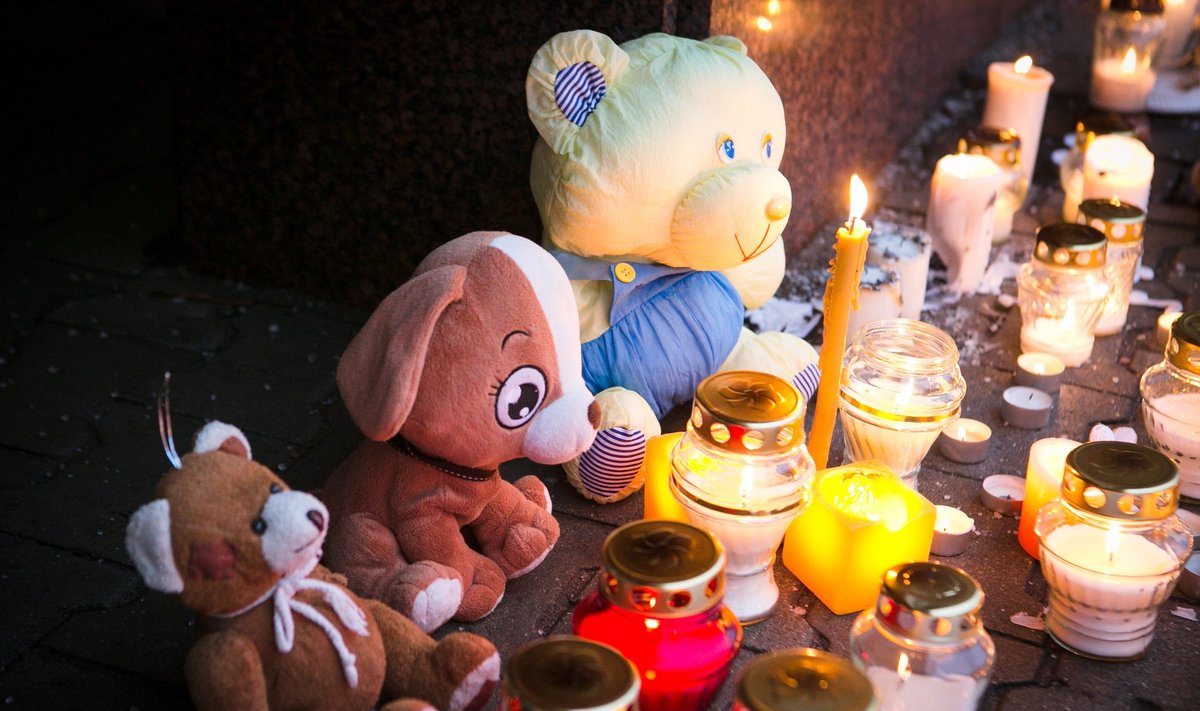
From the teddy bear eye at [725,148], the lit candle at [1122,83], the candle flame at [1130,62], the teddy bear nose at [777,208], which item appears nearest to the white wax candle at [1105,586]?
the teddy bear nose at [777,208]

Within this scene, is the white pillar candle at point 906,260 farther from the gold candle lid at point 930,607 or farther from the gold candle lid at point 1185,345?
the gold candle lid at point 930,607

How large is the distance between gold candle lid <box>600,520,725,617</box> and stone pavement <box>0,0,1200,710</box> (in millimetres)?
337

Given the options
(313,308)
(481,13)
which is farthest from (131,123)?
(481,13)

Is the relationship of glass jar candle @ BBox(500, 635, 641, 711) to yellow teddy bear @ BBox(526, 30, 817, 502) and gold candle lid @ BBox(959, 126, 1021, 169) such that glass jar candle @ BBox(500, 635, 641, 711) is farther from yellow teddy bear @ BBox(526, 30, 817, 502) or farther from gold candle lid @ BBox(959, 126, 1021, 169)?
gold candle lid @ BBox(959, 126, 1021, 169)

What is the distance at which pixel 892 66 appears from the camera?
3621mm

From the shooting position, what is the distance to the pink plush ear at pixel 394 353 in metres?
1.65

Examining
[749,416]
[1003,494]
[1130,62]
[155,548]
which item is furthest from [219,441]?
[1130,62]

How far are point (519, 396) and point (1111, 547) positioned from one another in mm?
895

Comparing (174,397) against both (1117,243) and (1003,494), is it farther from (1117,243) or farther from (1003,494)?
(1117,243)

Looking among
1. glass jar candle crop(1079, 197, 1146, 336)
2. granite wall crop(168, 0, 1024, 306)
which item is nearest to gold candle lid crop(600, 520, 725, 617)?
granite wall crop(168, 0, 1024, 306)

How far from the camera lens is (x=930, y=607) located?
154 cm

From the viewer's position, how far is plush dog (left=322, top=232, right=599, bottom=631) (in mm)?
1691

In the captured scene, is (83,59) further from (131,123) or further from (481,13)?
(481,13)

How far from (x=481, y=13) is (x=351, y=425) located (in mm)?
875
